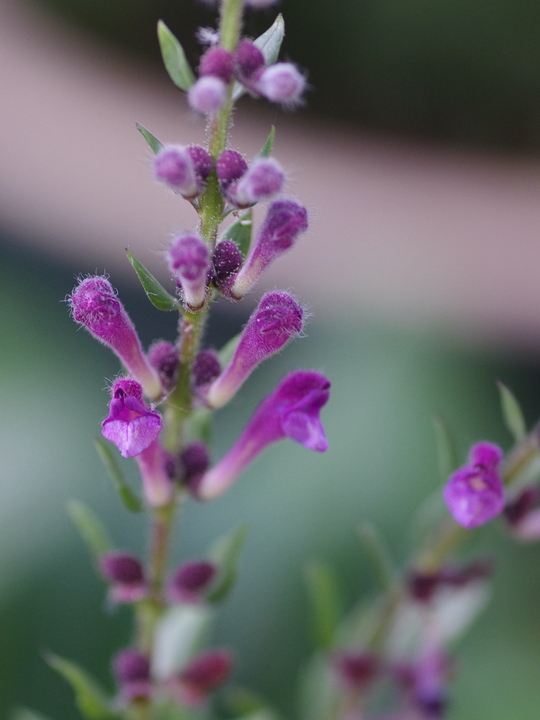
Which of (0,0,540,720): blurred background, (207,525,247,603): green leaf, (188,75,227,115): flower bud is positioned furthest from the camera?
(0,0,540,720): blurred background

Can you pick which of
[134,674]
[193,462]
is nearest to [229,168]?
[193,462]

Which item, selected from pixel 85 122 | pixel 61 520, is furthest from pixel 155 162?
pixel 85 122

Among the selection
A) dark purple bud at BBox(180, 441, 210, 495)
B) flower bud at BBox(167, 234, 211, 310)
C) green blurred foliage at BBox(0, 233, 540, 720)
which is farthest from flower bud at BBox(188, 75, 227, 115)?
green blurred foliage at BBox(0, 233, 540, 720)

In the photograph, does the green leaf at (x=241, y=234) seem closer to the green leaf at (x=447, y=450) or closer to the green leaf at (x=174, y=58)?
the green leaf at (x=174, y=58)

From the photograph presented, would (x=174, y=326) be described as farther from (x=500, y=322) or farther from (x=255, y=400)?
(x=500, y=322)

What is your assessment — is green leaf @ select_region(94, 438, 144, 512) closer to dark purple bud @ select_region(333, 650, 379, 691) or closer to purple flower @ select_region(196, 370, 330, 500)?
purple flower @ select_region(196, 370, 330, 500)

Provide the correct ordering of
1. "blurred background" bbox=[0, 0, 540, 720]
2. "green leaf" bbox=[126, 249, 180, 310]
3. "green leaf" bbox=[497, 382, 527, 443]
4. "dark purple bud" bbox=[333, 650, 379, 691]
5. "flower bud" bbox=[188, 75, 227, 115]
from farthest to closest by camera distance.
Answer: "blurred background" bbox=[0, 0, 540, 720], "dark purple bud" bbox=[333, 650, 379, 691], "green leaf" bbox=[497, 382, 527, 443], "green leaf" bbox=[126, 249, 180, 310], "flower bud" bbox=[188, 75, 227, 115]

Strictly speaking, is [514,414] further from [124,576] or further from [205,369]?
[124,576]
